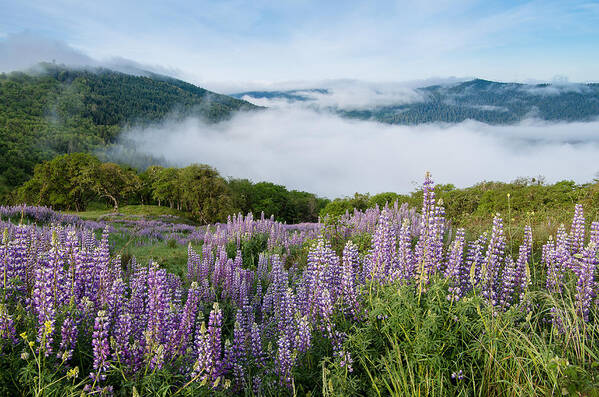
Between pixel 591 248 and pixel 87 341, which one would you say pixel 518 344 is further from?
pixel 87 341

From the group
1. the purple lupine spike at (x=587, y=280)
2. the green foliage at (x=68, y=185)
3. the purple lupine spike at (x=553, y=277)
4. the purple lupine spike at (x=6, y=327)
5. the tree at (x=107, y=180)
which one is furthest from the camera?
the green foliage at (x=68, y=185)

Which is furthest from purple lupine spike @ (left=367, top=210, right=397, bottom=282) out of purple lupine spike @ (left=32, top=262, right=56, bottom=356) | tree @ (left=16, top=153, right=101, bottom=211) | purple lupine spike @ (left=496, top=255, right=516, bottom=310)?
tree @ (left=16, top=153, right=101, bottom=211)

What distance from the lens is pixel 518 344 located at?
3916 mm

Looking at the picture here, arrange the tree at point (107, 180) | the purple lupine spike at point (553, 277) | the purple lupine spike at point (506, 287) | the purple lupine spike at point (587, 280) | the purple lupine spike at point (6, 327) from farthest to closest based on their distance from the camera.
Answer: the tree at point (107, 180), the purple lupine spike at point (553, 277), the purple lupine spike at point (506, 287), the purple lupine spike at point (587, 280), the purple lupine spike at point (6, 327)

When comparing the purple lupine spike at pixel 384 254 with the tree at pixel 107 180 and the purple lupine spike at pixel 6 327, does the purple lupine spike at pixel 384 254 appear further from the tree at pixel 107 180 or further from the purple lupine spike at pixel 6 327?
the tree at pixel 107 180

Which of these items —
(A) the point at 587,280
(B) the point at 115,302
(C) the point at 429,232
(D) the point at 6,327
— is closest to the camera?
(D) the point at 6,327

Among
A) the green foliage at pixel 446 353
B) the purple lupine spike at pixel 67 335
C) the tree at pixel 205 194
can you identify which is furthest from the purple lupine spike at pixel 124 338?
the tree at pixel 205 194

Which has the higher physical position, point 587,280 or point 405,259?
point 405,259

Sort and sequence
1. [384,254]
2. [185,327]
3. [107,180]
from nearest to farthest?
1. [185,327]
2. [384,254]
3. [107,180]

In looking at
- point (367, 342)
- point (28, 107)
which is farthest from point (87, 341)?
point (28, 107)

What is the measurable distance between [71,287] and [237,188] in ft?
255

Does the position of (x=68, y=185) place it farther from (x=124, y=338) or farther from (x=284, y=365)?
(x=284, y=365)

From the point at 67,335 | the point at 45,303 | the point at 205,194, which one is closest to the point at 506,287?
the point at 67,335

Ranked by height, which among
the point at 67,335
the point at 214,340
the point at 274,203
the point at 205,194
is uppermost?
the point at 67,335
